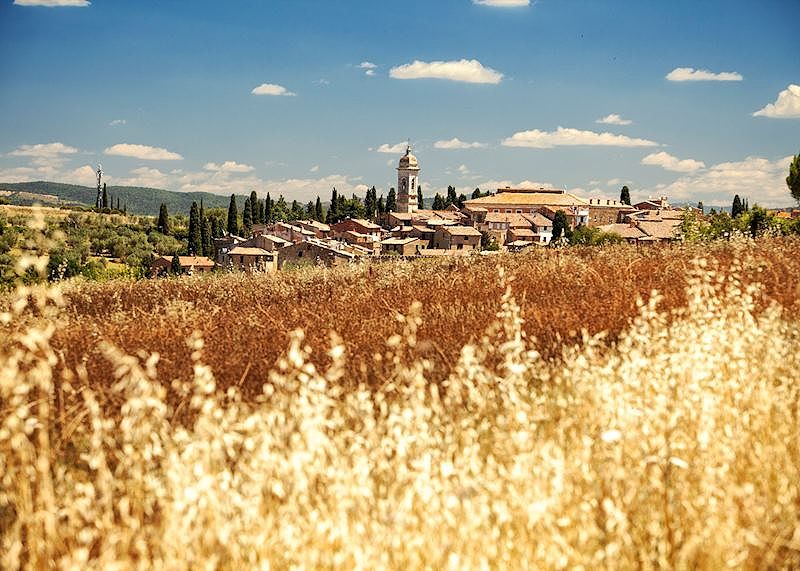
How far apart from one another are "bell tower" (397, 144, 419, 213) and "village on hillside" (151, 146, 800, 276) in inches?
8.0

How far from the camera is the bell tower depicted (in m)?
152

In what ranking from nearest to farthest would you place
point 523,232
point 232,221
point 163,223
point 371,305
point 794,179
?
point 371,305 < point 794,179 < point 163,223 < point 232,221 < point 523,232

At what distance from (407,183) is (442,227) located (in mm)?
53285

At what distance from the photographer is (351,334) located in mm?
5391

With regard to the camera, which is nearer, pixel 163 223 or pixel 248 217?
pixel 163 223

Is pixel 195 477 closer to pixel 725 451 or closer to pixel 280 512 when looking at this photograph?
pixel 280 512

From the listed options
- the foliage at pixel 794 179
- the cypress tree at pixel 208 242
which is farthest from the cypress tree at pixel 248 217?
the foliage at pixel 794 179

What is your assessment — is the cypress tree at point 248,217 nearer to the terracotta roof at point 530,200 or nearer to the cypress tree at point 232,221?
the cypress tree at point 232,221

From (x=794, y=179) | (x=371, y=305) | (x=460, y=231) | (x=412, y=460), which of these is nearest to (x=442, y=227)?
(x=460, y=231)

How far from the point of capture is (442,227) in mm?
102812

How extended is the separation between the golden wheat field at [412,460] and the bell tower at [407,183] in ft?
482

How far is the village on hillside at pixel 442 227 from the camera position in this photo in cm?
7356

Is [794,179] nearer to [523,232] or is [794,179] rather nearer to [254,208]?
[523,232]

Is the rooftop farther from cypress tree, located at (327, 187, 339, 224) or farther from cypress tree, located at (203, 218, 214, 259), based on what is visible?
cypress tree, located at (203, 218, 214, 259)
